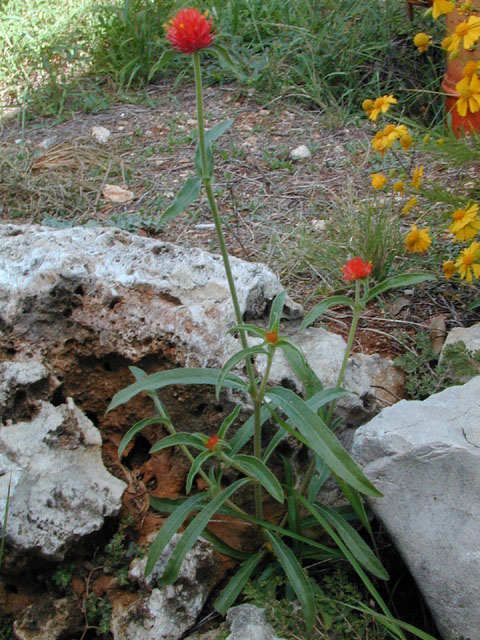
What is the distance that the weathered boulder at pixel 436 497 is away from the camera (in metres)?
1.53

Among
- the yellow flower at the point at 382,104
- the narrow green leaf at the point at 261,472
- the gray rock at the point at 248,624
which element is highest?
the yellow flower at the point at 382,104

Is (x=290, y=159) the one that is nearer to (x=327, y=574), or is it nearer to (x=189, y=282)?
(x=189, y=282)

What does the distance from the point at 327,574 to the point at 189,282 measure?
899 mm

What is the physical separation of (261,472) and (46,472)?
1.97ft

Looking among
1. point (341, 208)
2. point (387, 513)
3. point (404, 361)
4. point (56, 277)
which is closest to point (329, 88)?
point (341, 208)

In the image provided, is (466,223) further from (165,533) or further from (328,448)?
(165,533)

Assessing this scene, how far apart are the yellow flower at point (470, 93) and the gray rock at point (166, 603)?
→ 4.78ft

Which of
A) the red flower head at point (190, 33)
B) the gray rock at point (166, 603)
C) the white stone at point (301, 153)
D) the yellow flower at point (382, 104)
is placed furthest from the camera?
the white stone at point (301, 153)

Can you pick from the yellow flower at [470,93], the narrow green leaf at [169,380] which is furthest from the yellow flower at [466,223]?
the narrow green leaf at [169,380]

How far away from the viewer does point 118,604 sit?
171 cm

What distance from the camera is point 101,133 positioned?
153 inches

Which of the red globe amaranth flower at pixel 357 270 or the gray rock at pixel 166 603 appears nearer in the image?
the red globe amaranth flower at pixel 357 270

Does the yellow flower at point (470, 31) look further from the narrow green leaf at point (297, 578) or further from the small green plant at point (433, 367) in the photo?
the narrow green leaf at point (297, 578)

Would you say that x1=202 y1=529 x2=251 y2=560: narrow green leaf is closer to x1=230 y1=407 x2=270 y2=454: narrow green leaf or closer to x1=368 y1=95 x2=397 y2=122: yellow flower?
x1=230 y1=407 x2=270 y2=454: narrow green leaf
